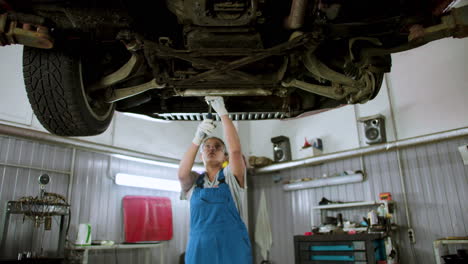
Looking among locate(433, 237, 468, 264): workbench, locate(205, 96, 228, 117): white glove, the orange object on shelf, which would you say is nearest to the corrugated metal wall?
the orange object on shelf

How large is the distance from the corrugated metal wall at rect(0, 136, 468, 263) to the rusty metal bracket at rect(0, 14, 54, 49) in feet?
9.63

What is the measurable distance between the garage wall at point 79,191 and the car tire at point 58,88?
2.52m

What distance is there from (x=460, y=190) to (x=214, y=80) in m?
3.44

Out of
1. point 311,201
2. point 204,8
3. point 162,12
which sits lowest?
point 311,201

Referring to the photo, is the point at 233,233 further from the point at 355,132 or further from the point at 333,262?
the point at 355,132

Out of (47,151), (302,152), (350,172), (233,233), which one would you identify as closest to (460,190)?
(350,172)

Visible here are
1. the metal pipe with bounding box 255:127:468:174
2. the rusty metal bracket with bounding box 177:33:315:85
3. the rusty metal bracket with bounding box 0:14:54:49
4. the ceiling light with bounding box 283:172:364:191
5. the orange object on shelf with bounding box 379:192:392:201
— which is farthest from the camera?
the ceiling light with bounding box 283:172:364:191

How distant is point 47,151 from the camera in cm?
410

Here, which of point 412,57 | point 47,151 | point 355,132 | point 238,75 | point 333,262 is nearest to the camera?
point 238,75

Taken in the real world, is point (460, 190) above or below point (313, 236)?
above

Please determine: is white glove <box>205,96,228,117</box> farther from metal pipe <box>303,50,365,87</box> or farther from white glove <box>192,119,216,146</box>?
metal pipe <box>303,50,365,87</box>

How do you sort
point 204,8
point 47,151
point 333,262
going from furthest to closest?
A: 1. point 47,151
2. point 333,262
3. point 204,8

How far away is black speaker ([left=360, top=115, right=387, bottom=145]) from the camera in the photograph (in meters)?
4.39

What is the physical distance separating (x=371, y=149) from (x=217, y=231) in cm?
330
